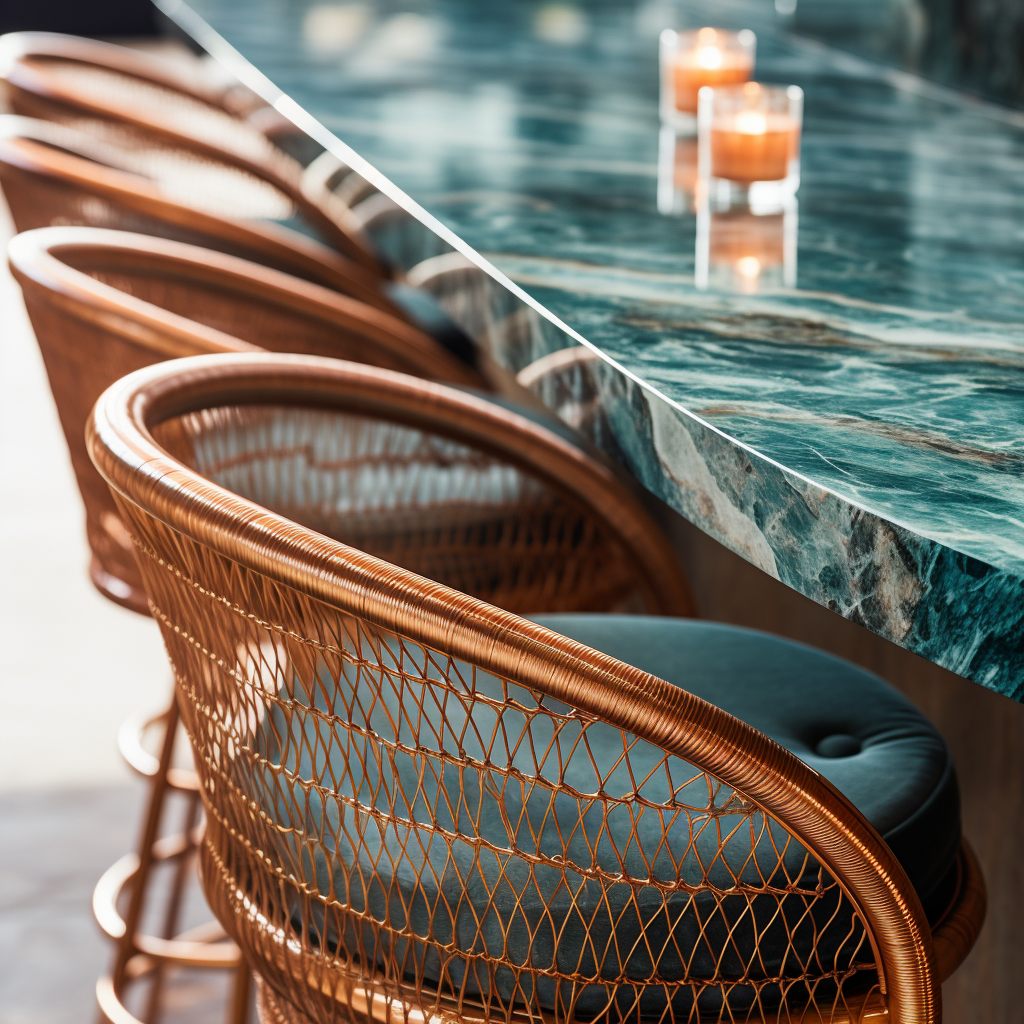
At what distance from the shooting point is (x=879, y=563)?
1.89 feet

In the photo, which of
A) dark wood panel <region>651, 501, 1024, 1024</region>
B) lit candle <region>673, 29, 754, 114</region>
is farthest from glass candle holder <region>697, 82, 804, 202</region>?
dark wood panel <region>651, 501, 1024, 1024</region>

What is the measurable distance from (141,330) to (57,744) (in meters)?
1.23

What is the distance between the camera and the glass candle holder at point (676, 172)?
4.10 feet

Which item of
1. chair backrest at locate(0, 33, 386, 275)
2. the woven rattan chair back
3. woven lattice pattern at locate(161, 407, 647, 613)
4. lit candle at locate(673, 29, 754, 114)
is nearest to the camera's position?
woven lattice pattern at locate(161, 407, 647, 613)

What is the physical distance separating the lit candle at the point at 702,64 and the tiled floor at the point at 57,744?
1.21 meters

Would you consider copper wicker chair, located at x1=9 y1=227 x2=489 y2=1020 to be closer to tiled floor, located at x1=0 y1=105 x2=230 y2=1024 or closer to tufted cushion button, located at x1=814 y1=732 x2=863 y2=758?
tiled floor, located at x1=0 y1=105 x2=230 y2=1024

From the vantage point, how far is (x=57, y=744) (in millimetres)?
2061

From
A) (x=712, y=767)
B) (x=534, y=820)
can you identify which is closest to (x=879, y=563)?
(x=712, y=767)

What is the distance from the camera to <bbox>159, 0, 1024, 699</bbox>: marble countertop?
0.59m

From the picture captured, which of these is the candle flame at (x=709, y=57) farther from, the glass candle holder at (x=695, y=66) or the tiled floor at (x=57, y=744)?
the tiled floor at (x=57, y=744)

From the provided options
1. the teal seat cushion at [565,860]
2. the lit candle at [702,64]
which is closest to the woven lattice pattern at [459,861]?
the teal seat cushion at [565,860]

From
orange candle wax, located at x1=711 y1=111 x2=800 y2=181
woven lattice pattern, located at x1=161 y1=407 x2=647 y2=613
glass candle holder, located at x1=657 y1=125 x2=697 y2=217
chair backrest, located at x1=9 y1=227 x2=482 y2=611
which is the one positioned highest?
orange candle wax, located at x1=711 y1=111 x2=800 y2=181

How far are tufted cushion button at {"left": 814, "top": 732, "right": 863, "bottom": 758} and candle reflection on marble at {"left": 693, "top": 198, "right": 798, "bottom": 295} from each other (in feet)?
1.13

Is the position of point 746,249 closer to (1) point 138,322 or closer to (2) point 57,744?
(1) point 138,322
